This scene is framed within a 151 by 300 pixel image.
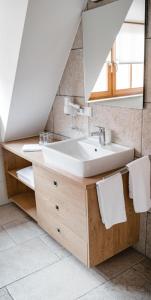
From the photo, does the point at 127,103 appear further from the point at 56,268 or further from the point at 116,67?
the point at 56,268

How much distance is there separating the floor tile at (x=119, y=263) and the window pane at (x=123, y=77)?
1.29m

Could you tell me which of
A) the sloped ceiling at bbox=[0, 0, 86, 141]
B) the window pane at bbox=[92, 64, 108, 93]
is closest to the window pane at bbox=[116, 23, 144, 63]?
the window pane at bbox=[92, 64, 108, 93]

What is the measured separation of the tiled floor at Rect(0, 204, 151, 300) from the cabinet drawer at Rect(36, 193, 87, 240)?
0.33 meters

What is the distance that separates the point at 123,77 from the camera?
2.00m

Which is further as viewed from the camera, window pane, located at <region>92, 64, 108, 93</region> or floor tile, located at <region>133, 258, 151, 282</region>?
window pane, located at <region>92, 64, 108, 93</region>

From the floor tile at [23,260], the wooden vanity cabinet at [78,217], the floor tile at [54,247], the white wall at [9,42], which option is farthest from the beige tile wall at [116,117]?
the floor tile at [23,260]

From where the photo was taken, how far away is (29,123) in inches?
113

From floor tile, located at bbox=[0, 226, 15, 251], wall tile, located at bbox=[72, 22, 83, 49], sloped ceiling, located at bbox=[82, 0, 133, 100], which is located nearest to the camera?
sloped ceiling, located at bbox=[82, 0, 133, 100]

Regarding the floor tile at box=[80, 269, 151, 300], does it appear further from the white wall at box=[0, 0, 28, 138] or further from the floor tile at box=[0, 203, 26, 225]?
the white wall at box=[0, 0, 28, 138]

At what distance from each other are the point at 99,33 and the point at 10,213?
1.96 m

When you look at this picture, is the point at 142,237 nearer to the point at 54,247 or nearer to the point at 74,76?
the point at 54,247

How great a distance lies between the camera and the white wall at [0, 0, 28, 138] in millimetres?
1924

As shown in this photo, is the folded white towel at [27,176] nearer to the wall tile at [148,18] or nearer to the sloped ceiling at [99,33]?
the sloped ceiling at [99,33]

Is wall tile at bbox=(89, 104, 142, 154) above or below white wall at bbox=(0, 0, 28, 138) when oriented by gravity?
below
